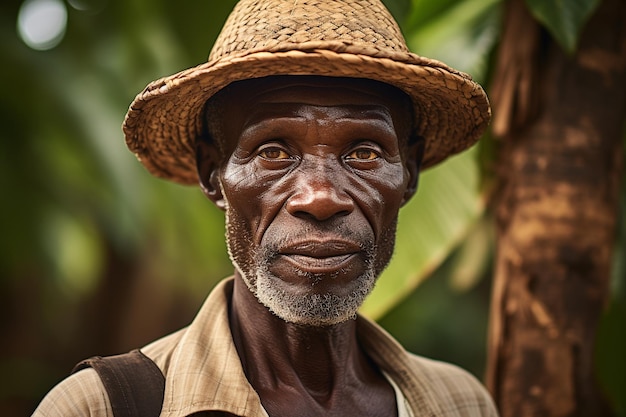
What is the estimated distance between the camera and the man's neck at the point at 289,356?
7.92ft

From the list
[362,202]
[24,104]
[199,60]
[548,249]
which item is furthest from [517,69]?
[24,104]

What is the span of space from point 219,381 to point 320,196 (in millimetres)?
508

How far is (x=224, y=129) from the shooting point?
2.45 meters

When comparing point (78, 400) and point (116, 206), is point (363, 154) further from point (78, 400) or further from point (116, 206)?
point (116, 206)

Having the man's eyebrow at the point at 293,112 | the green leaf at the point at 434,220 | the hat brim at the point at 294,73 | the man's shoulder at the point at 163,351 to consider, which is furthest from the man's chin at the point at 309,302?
the green leaf at the point at 434,220

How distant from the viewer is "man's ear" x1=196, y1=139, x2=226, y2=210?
100 inches

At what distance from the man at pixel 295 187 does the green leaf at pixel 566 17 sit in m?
0.57

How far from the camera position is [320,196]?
2.19 meters

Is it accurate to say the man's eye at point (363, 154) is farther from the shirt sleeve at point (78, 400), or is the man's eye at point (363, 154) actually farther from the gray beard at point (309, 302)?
the shirt sleeve at point (78, 400)

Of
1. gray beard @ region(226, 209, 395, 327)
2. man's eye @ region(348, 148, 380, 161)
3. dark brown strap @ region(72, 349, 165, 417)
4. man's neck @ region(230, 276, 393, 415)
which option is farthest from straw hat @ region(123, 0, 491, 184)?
dark brown strap @ region(72, 349, 165, 417)

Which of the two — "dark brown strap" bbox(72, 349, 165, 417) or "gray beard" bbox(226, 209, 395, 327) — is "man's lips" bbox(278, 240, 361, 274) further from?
"dark brown strap" bbox(72, 349, 165, 417)

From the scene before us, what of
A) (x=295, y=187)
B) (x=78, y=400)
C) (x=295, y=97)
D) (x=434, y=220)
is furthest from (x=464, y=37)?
(x=78, y=400)

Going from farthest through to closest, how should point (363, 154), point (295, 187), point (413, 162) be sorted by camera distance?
point (413, 162) < point (363, 154) < point (295, 187)

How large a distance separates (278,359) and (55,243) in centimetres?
360
